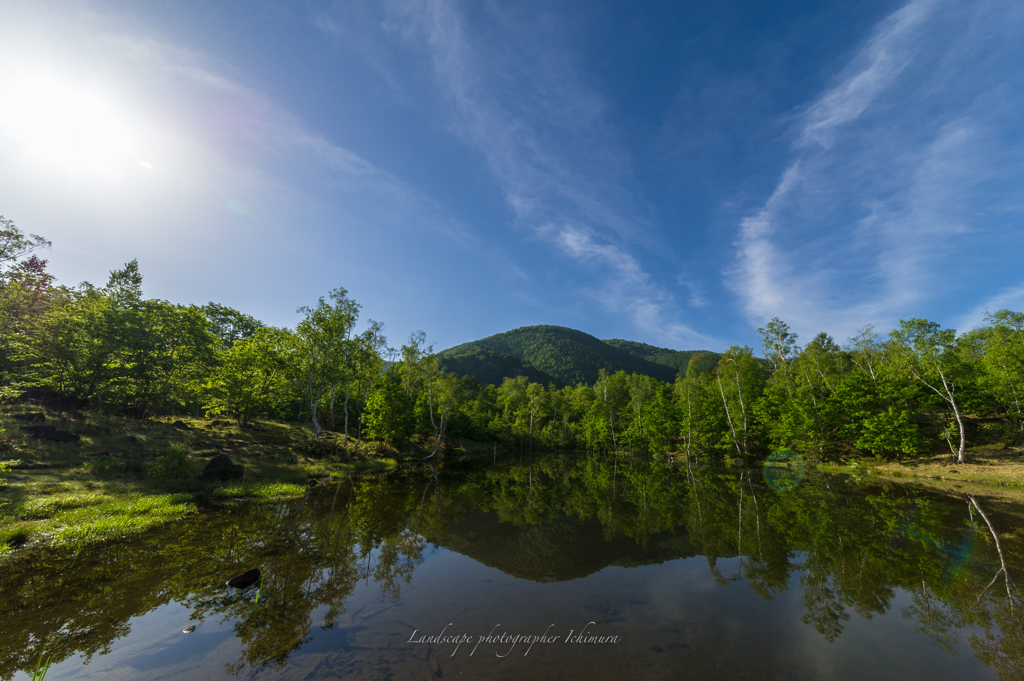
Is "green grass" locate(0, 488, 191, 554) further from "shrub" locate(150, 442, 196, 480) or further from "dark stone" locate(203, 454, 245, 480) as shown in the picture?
"dark stone" locate(203, 454, 245, 480)

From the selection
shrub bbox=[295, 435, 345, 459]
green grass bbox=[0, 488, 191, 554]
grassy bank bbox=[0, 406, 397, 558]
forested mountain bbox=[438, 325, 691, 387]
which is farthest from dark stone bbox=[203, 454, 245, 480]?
forested mountain bbox=[438, 325, 691, 387]

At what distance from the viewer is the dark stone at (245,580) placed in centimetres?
953

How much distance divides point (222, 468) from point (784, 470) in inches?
2198

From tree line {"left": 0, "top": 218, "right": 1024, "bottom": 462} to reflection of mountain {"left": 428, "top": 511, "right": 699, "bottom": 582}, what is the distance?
26018 millimetres

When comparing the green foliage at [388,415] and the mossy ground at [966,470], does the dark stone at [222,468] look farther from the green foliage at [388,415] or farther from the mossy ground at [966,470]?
the mossy ground at [966,470]

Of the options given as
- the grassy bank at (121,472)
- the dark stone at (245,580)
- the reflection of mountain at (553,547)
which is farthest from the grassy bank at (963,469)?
the grassy bank at (121,472)

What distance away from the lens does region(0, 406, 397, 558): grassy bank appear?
13.2 metres

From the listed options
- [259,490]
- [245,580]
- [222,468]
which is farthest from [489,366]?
[245,580]

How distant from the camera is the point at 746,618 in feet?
30.1

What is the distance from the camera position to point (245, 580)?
969 cm

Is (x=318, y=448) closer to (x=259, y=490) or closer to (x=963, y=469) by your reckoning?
(x=259, y=490)

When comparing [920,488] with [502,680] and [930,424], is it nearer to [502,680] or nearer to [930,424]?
[930,424]

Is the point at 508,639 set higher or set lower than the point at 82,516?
lower

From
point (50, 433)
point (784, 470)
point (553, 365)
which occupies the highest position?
point (553, 365)
